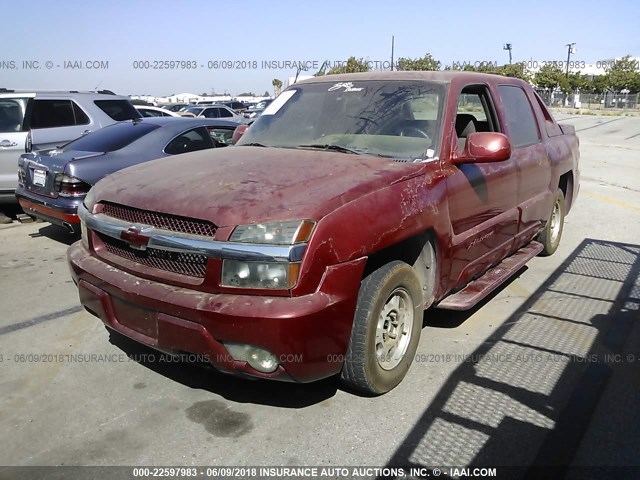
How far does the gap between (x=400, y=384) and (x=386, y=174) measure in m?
1.29

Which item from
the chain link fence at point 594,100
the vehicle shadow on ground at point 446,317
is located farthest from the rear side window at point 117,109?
the chain link fence at point 594,100

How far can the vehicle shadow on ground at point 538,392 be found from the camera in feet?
9.05

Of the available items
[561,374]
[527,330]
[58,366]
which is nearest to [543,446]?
[561,374]

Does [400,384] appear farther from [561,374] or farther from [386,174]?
[386,174]

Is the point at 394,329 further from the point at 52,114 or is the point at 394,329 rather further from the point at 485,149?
the point at 52,114

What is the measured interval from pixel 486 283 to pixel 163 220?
252 centimetres

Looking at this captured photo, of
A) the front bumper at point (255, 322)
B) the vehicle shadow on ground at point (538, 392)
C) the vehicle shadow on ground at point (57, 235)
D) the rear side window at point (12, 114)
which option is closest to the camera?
the front bumper at point (255, 322)

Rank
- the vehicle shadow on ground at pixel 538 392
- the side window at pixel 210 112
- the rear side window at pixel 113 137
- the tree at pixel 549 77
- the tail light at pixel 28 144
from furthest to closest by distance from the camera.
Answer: the tree at pixel 549 77 < the side window at pixel 210 112 < the tail light at pixel 28 144 < the rear side window at pixel 113 137 < the vehicle shadow on ground at pixel 538 392

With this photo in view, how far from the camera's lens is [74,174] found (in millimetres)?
6047

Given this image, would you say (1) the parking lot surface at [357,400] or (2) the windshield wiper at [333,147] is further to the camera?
(2) the windshield wiper at [333,147]

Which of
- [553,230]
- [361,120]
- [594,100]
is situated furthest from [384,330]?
[594,100]

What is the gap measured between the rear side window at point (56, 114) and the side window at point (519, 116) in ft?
21.1

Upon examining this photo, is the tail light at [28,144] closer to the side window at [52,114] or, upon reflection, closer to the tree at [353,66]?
the side window at [52,114]

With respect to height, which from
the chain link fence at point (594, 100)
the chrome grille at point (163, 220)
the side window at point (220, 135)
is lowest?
the chrome grille at point (163, 220)
